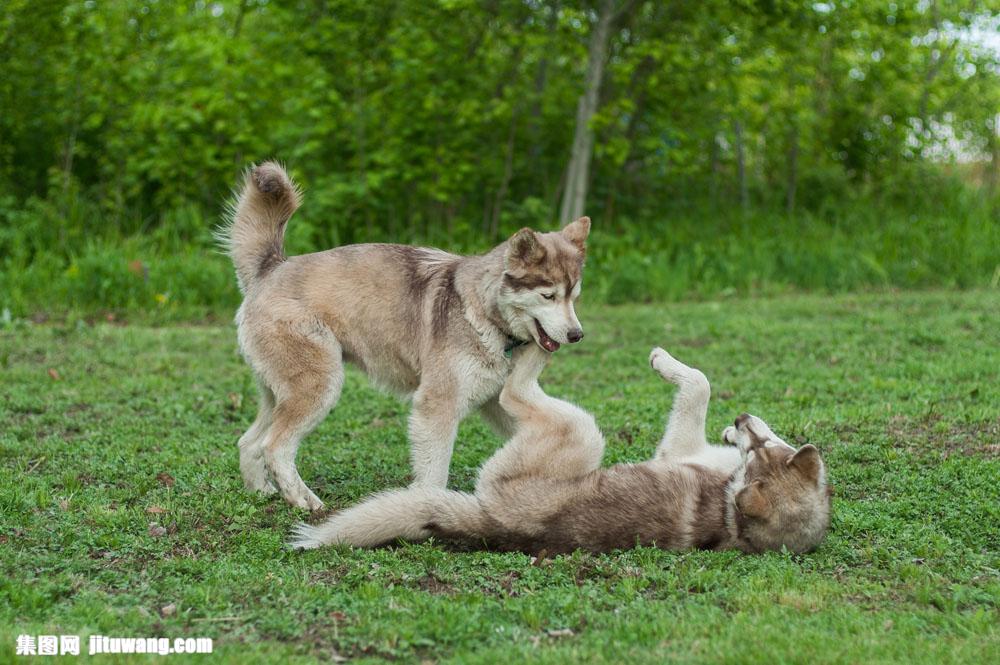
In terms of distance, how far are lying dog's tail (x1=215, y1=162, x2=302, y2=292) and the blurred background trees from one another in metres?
6.75

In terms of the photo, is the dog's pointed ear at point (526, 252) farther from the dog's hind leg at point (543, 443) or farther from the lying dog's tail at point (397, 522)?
the lying dog's tail at point (397, 522)

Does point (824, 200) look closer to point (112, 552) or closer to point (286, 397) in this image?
point (286, 397)

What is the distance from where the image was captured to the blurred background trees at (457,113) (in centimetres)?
1348

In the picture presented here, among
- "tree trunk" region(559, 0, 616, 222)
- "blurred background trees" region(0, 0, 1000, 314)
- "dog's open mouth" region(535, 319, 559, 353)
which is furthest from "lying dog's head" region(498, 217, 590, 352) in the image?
"tree trunk" region(559, 0, 616, 222)

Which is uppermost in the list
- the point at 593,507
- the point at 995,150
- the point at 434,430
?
the point at 995,150

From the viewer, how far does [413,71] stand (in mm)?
Result: 13508

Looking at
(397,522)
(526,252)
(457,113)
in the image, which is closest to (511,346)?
(526,252)

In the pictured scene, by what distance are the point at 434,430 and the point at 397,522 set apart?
86 cm

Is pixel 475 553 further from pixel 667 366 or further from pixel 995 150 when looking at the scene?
pixel 995 150

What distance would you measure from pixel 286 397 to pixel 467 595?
1862mm

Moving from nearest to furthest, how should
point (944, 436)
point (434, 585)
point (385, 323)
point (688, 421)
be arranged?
1. point (434, 585)
2. point (688, 421)
3. point (385, 323)
4. point (944, 436)

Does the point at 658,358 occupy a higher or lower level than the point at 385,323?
lower

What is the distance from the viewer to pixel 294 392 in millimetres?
5520

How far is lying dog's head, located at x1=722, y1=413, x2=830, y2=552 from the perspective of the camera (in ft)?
15.4
